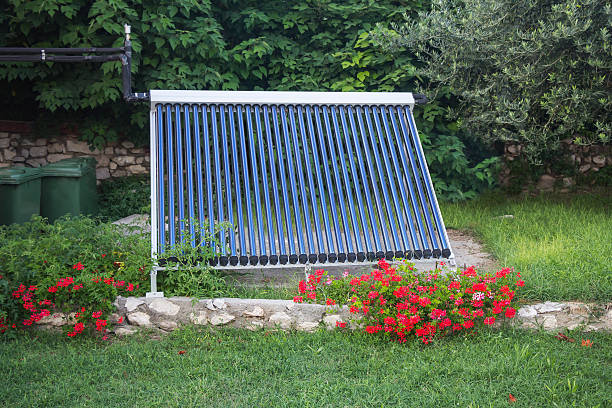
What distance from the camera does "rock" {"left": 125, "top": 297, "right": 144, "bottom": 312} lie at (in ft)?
16.2

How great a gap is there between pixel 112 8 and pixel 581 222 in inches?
276

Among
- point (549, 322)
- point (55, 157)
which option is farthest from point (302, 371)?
point (55, 157)

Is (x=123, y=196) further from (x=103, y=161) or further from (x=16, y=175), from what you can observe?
(x=16, y=175)

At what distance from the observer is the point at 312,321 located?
494 centimetres

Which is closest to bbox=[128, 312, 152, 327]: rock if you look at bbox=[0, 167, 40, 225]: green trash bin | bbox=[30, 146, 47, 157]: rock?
bbox=[0, 167, 40, 225]: green trash bin

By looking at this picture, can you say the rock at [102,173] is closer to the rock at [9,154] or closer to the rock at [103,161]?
the rock at [103,161]

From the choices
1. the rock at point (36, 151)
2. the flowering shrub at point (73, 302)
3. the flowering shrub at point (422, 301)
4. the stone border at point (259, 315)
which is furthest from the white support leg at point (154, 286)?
the rock at point (36, 151)

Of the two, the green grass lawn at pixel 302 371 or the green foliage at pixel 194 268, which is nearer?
the green grass lawn at pixel 302 371

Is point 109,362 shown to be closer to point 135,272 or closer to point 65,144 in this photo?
point 135,272

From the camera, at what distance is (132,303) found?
4.96 m

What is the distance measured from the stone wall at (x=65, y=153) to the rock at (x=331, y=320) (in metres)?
6.33

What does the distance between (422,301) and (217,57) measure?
20.8 ft

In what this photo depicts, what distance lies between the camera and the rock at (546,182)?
31.3ft

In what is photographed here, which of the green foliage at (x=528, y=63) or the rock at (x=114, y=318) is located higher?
the green foliage at (x=528, y=63)
